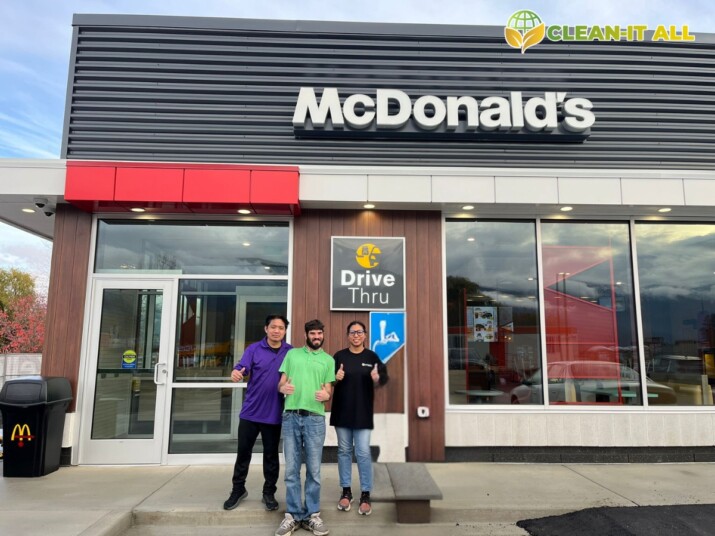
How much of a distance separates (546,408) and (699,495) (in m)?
1.73

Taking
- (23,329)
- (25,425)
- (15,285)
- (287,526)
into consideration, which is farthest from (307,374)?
(15,285)

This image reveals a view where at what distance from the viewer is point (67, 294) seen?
19.8 ft

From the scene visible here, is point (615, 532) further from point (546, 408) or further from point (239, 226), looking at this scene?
point (239, 226)

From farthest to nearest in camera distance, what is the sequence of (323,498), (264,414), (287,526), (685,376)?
1. (685,376)
2. (323,498)
3. (264,414)
4. (287,526)

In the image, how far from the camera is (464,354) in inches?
249

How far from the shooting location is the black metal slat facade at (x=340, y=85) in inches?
261

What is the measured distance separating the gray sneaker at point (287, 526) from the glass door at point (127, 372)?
261cm

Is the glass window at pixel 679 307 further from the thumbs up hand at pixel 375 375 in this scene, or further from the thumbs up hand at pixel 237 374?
the thumbs up hand at pixel 237 374

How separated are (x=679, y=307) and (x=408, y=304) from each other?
3.73m

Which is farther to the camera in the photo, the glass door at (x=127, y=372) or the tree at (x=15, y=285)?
the tree at (x=15, y=285)

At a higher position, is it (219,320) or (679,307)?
(679,307)

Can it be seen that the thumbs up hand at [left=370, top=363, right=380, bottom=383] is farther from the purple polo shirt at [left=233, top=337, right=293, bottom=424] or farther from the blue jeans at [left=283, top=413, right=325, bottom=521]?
the purple polo shirt at [left=233, top=337, right=293, bottom=424]

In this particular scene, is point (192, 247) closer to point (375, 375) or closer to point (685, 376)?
point (375, 375)

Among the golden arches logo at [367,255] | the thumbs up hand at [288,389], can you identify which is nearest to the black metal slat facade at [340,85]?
the golden arches logo at [367,255]
